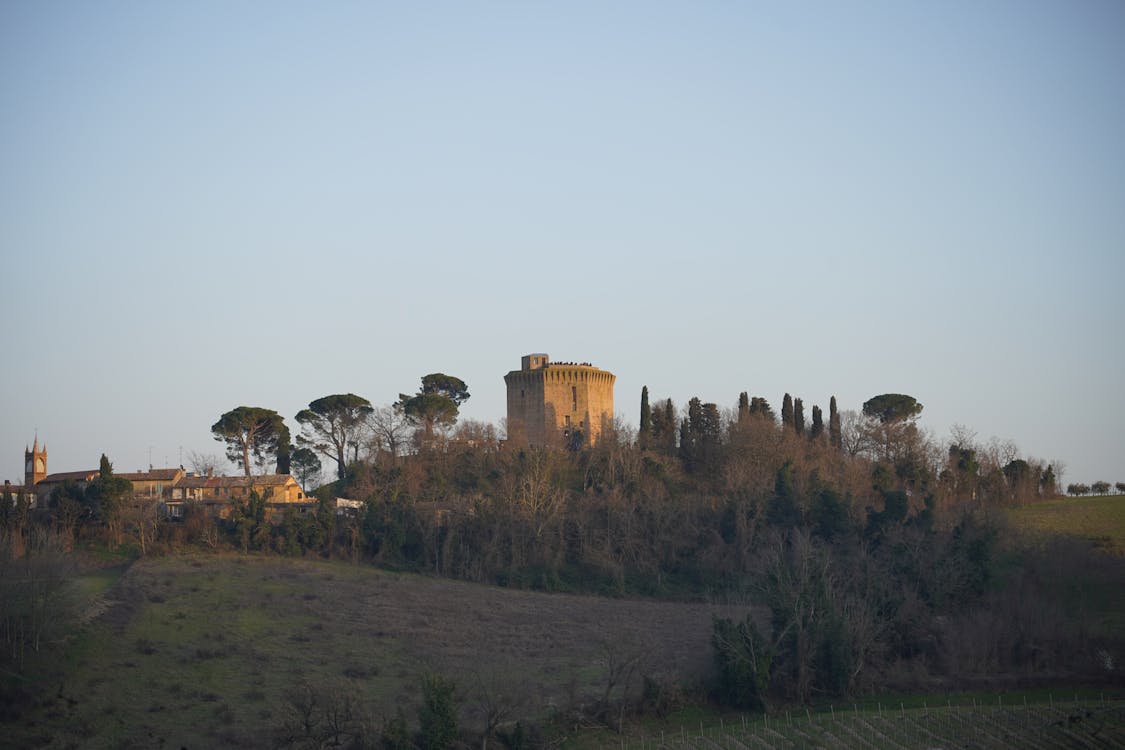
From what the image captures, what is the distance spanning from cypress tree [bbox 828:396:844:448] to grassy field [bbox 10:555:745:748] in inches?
912

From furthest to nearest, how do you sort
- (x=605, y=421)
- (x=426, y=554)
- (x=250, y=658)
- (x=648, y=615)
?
(x=605, y=421) → (x=426, y=554) → (x=648, y=615) → (x=250, y=658)

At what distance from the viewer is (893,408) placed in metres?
69.6

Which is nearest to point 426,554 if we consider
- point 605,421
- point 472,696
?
point 472,696

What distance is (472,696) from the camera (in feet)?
103

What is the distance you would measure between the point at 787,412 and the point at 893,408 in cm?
937

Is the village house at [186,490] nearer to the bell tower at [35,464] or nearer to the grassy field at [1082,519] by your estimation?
the bell tower at [35,464]

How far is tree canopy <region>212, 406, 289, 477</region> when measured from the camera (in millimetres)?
62875

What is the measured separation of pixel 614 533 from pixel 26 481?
33141 mm

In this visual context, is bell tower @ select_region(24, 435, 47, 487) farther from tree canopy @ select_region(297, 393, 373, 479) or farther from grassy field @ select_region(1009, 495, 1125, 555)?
grassy field @ select_region(1009, 495, 1125, 555)

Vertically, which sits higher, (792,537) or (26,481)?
(26,481)

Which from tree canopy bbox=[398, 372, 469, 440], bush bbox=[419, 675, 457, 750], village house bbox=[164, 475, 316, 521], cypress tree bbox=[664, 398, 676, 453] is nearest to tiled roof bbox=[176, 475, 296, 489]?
village house bbox=[164, 475, 316, 521]

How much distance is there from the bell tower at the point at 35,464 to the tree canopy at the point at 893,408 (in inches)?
1871

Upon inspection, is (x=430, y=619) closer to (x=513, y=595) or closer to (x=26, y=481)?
(x=513, y=595)

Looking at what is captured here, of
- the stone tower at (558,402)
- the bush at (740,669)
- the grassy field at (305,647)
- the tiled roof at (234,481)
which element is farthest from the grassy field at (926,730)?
the stone tower at (558,402)
